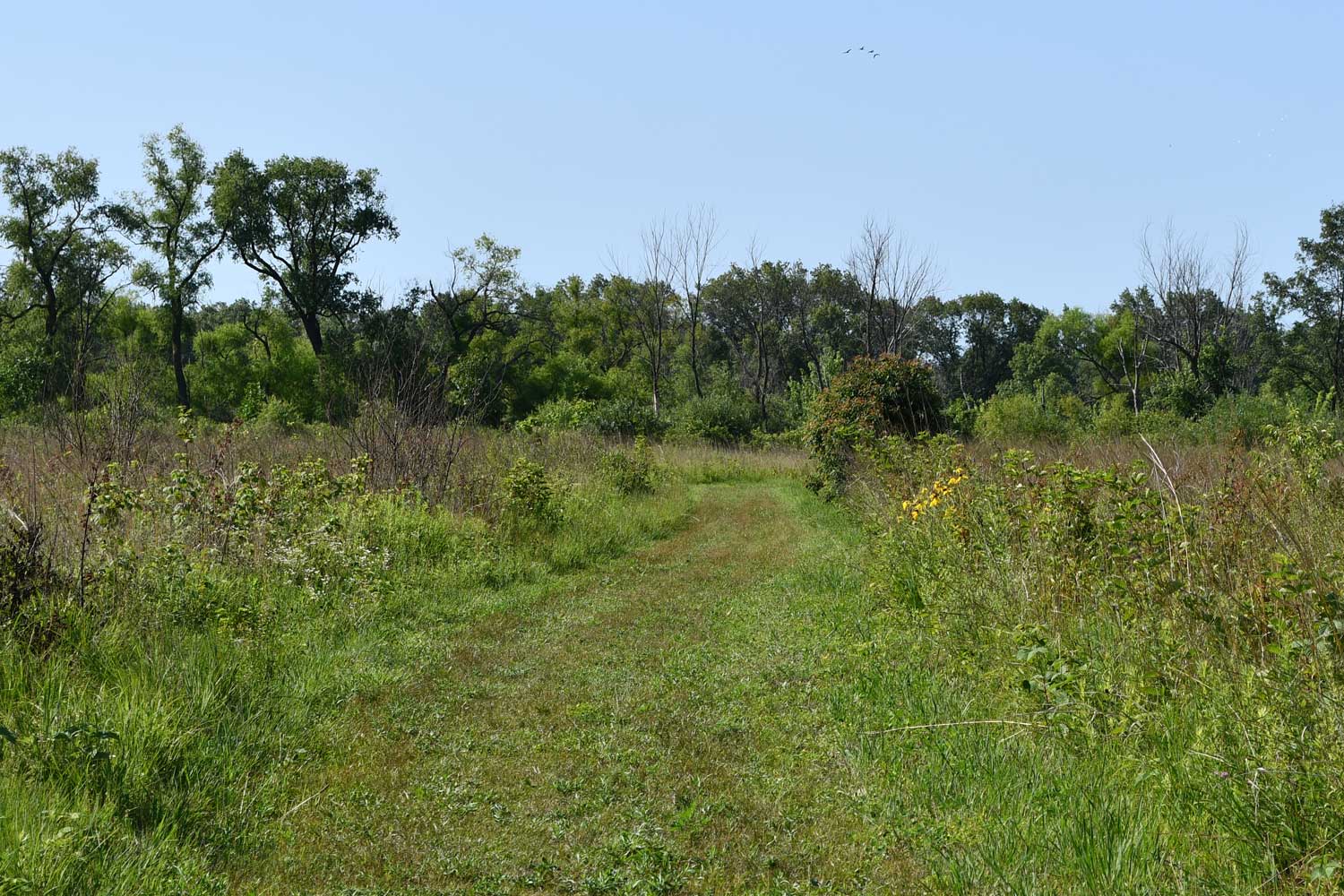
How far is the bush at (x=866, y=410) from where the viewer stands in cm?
1661

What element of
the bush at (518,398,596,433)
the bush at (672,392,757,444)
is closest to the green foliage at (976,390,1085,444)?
the bush at (672,392,757,444)

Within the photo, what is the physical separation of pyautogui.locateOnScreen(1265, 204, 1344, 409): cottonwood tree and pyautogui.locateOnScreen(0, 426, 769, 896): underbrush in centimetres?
5230

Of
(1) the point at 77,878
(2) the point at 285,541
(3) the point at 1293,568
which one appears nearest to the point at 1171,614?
(3) the point at 1293,568

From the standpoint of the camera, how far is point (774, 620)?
7.59 metres

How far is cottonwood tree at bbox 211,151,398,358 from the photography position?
1558 inches

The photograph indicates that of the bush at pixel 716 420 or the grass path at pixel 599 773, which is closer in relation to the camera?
the grass path at pixel 599 773

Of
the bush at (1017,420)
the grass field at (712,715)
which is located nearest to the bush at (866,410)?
the grass field at (712,715)

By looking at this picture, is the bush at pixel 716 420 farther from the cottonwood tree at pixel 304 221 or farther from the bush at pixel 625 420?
the cottonwood tree at pixel 304 221

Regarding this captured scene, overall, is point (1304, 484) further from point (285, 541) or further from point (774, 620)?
point (285, 541)

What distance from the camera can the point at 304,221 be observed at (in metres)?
41.7

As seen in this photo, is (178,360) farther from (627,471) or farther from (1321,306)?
(1321,306)

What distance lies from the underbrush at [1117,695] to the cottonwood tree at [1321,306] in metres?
51.2

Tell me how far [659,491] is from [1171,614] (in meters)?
13.4

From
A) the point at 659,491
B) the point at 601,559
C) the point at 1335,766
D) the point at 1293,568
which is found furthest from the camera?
the point at 659,491
